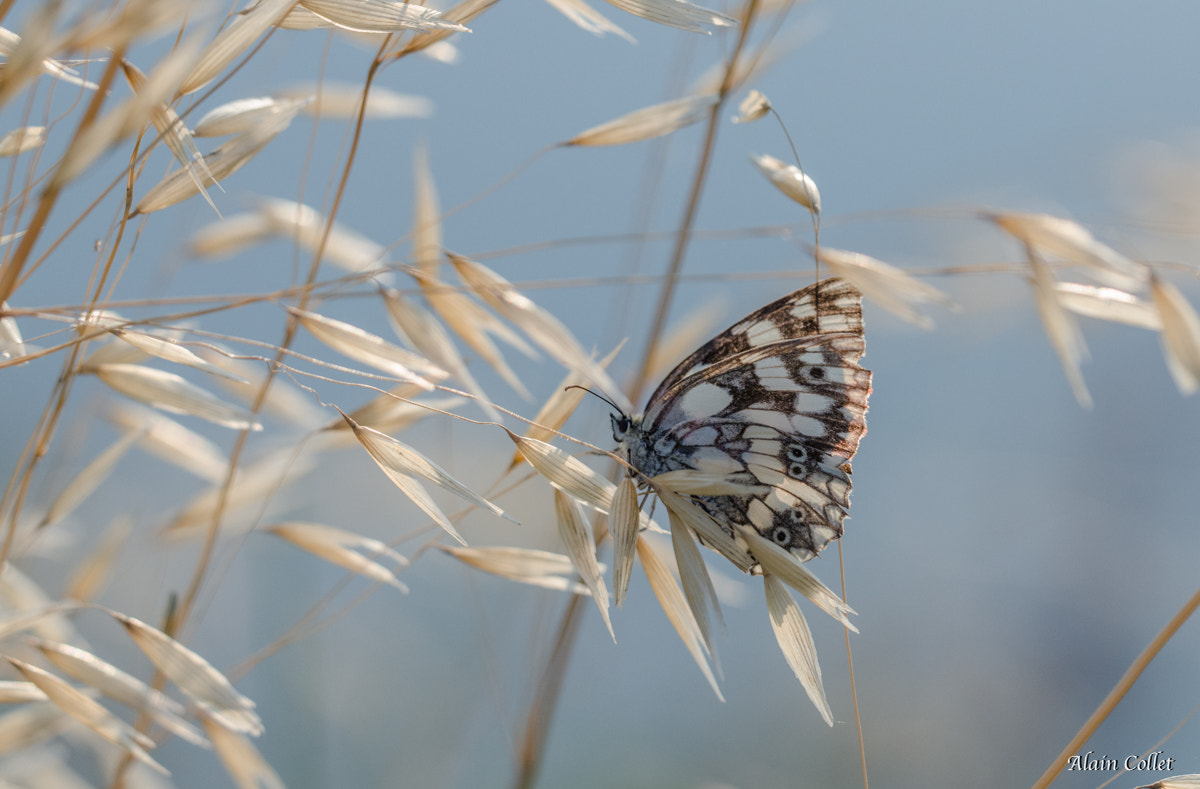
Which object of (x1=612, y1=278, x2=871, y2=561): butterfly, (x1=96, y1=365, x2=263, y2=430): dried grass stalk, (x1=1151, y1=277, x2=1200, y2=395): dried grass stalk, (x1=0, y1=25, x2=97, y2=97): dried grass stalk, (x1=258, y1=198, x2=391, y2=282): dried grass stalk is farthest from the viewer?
(x1=258, y1=198, x2=391, y2=282): dried grass stalk

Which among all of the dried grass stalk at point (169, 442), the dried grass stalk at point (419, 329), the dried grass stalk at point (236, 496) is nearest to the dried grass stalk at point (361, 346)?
the dried grass stalk at point (419, 329)

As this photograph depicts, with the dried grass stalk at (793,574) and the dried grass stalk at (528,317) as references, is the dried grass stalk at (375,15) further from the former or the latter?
Answer: the dried grass stalk at (793,574)

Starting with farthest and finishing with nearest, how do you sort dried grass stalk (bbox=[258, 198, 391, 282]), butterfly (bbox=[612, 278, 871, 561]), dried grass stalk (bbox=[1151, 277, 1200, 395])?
1. dried grass stalk (bbox=[258, 198, 391, 282])
2. butterfly (bbox=[612, 278, 871, 561])
3. dried grass stalk (bbox=[1151, 277, 1200, 395])

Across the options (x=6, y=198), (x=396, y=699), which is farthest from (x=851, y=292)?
(x=396, y=699)

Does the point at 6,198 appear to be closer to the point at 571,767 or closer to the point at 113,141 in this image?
the point at 113,141

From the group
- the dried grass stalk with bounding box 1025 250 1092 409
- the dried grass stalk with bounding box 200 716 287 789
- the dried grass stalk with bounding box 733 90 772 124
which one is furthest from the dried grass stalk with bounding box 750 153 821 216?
the dried grass stalk with bounding box 200 716 287 789

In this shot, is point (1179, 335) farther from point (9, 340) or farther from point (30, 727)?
point (30, 727)

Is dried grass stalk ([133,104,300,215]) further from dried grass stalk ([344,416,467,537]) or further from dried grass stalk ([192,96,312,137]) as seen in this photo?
dried grass stalk ([344,416,467,537])
